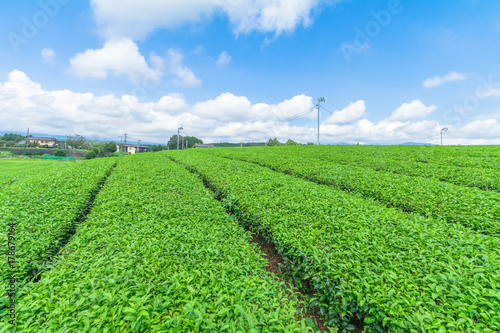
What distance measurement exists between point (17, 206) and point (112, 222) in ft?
10.0

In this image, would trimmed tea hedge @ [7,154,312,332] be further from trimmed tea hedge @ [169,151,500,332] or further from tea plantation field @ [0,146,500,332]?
trimmed tea hedge @ [169,151,500,332]

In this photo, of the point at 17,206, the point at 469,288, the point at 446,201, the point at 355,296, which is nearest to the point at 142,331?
the point at 355,296

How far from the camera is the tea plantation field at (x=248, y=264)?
209cm

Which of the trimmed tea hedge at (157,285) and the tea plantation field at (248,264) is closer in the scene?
the trimmed tea hedge at (157,285)

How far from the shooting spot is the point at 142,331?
194 cm

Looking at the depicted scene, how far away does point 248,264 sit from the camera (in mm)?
3020
